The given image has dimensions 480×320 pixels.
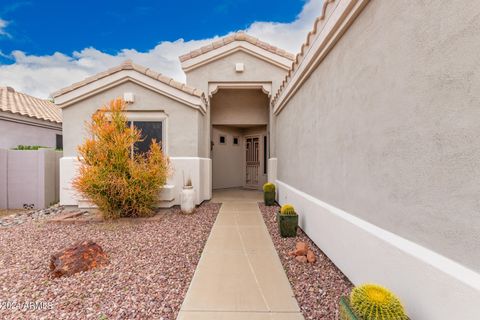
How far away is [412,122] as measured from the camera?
6.23 ft

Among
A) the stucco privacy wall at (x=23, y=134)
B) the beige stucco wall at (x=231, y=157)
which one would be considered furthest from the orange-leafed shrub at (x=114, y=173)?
the stucco privacy wall at (x=23, y=134)

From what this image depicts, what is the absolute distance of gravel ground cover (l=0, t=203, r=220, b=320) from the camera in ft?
7.78

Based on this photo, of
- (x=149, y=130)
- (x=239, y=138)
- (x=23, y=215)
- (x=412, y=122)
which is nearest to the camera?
(x=412, y=122)

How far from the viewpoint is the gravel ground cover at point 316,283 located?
234 centimetres

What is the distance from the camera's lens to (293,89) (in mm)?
5758

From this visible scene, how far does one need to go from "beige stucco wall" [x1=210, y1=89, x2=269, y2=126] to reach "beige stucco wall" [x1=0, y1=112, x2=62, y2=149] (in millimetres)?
8716

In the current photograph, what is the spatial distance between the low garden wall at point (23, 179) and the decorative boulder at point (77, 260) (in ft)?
19.4

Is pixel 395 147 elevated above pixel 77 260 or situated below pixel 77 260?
above

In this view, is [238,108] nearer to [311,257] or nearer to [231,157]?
[231,157]

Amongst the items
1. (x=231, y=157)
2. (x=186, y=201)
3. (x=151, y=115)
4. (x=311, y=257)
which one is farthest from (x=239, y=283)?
(x=231, y=157)

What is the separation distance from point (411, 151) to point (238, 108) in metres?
9.04

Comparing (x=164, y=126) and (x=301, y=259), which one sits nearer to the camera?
(x=301, y=259)

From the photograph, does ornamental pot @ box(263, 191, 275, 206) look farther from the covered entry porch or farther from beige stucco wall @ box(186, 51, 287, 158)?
the covered entry porch

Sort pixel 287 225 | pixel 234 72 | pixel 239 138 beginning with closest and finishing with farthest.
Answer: pixel 287 225 < pixel 234 72 < pixel 239 138
